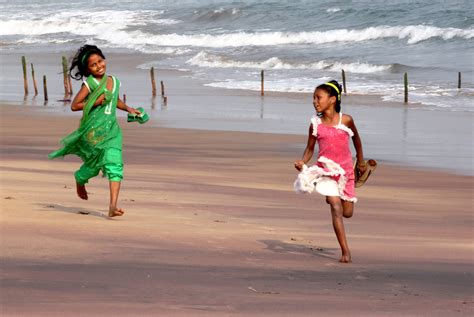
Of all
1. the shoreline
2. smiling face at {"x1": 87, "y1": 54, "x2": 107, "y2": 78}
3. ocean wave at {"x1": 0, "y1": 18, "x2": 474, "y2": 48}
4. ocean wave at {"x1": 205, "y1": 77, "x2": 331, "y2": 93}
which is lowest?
ocean wave at {"x1": 0, "y1": 18, "x2": 474, "y2": 48}

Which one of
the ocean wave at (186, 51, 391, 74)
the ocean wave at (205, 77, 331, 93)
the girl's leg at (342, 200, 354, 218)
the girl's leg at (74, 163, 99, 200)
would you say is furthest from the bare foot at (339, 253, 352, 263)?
the ocean wave at (186, 51, 391, 74)

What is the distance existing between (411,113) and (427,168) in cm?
1058

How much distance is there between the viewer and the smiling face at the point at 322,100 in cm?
727

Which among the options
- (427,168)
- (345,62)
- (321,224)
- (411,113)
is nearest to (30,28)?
(345,62)

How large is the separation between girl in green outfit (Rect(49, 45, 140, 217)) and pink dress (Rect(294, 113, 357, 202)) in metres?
1.81

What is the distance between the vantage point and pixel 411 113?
26266mm

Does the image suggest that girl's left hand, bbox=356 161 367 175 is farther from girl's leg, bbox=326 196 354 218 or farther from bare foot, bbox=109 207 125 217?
bare foot, bbox=109 207 125 217

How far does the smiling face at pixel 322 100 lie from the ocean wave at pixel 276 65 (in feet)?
114

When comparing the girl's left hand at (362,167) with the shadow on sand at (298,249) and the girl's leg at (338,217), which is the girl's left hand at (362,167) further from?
the shadow on sand at (298,249)

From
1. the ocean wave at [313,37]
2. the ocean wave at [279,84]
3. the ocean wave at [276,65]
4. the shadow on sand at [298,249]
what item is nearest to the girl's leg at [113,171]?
the shadow on sand at [298,249]

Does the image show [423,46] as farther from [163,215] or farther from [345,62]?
[163,215]

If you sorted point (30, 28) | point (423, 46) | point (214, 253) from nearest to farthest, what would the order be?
point (214, 253) < point (423, 46) < point (30, 28)

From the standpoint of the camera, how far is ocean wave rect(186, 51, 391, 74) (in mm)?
42375

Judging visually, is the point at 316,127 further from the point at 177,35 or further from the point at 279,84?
the point at 177,35
